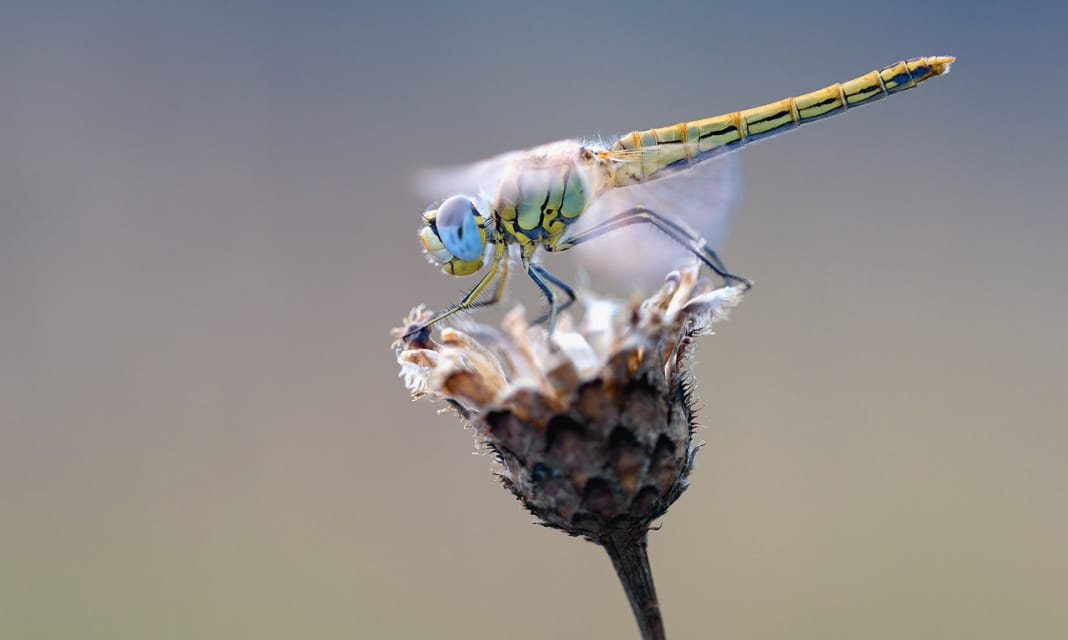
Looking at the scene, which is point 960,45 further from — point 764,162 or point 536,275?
point 536,275

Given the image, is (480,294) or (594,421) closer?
(594,421)

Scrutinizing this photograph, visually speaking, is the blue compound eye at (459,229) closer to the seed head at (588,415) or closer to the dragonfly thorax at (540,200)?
the dragonfly thorax at (540,200)

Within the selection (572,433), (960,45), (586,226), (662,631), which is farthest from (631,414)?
(960,45)

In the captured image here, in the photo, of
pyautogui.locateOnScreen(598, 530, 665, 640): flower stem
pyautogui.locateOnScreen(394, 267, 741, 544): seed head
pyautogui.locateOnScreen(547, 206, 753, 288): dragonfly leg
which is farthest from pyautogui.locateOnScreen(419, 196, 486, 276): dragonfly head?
pyautogui.locateOnScreen(598, 530, 665, 640): flower stem

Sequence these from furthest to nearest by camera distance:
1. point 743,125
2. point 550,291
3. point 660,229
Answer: point 743,125, point 660,229, point 550,291

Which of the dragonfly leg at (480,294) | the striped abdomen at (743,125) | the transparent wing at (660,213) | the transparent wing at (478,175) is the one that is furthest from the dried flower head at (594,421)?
the striped abdomen at (743,125)

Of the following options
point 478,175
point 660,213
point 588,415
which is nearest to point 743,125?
point 660,213

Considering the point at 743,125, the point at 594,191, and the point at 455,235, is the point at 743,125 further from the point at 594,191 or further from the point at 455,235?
the point at 455,235
